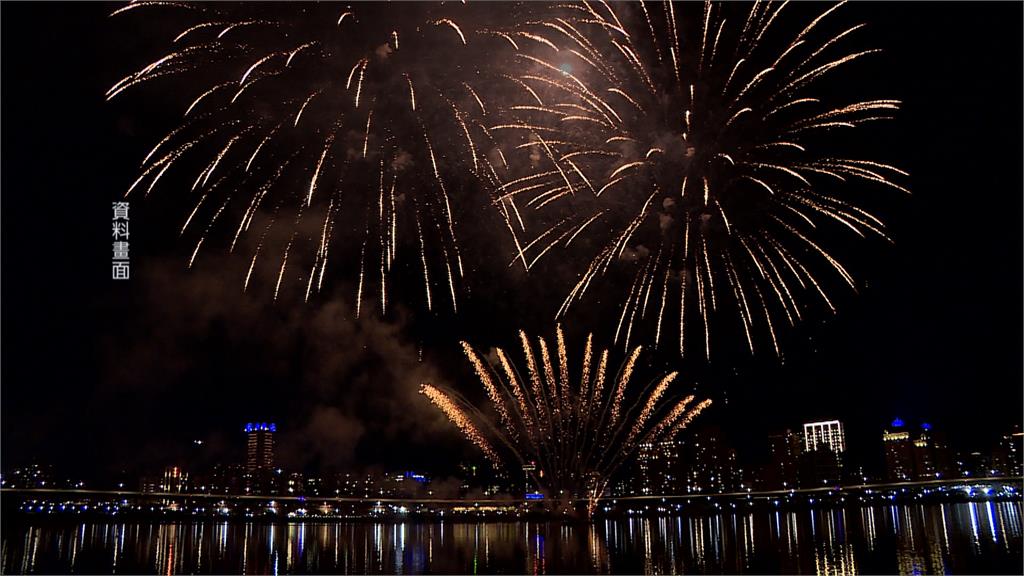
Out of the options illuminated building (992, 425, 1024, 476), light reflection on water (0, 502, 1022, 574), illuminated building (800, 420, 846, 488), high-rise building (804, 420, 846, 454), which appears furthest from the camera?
high-rise building (804, 420, 846, 454)

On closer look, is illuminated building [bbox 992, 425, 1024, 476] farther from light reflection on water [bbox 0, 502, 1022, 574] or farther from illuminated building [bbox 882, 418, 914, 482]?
light reflection on water [bbox 0, 502, 1022, 574]

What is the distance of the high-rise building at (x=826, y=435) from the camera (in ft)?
609

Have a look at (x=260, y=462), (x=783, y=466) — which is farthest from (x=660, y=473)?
(x=260, y=462)

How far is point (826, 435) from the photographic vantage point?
192 meters

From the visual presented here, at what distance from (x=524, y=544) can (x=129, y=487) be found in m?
122

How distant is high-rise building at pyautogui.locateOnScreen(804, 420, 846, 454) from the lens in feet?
609

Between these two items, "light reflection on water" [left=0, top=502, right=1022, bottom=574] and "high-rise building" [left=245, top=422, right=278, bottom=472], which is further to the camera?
"high-rise building" [left=245, top=422, right=278, bottom=472]

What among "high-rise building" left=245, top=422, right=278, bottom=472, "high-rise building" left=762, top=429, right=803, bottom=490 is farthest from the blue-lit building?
"high-rise building" left=762, top=429, right=803, bottom=490

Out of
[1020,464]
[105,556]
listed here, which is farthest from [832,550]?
[1020,464]

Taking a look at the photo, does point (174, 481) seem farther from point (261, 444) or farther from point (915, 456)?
point (915, 456)

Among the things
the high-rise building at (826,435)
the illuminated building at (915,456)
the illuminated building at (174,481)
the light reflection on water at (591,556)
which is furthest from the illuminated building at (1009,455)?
the illuminated building at (174,481)

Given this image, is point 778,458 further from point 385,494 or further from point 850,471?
point 385,494

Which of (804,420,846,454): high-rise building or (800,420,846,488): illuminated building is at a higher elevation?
(804,420,846,454): high-rise building

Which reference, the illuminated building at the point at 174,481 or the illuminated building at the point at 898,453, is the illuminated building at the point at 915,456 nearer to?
the illuminated building at the point at 898,453
